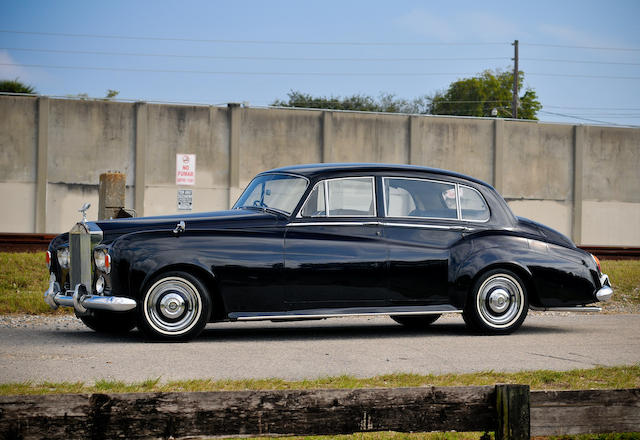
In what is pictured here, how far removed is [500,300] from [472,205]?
110cm

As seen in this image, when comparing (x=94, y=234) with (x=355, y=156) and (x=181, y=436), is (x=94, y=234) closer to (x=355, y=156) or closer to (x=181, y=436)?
(x=181, y=436)

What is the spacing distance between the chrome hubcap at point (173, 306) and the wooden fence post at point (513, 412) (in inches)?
190

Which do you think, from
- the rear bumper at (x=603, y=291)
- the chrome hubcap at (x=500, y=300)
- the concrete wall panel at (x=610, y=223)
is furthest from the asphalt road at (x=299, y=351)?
the concrete wall panel at (x=610, y=223)

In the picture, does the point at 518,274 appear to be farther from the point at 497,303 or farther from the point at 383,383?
the point at 383,383

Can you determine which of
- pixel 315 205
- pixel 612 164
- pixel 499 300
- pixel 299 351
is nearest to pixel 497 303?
pixel 499 300

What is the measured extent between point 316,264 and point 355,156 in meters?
26.2

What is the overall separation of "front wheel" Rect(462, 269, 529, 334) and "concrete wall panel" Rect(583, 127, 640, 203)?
29.1 meters

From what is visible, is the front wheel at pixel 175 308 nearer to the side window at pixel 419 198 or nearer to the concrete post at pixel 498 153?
the side window at pixel 419 198

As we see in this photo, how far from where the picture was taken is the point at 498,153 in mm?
36062

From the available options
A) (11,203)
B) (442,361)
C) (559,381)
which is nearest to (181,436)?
(559,381)

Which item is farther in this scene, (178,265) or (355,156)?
(355,156)

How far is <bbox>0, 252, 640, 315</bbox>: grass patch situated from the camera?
11984 mm

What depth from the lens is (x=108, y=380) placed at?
629cm

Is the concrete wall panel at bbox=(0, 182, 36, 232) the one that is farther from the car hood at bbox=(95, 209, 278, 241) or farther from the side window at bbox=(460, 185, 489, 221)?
the side window at bbox=(460, 185, 489, 221)
